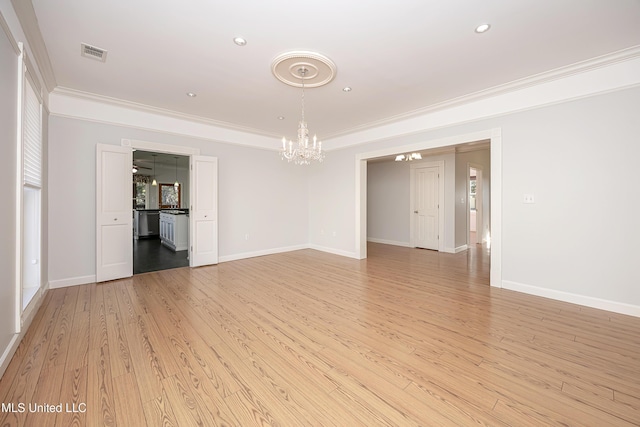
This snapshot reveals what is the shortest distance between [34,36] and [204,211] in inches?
123

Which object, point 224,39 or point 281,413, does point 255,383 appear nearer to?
point 281,413

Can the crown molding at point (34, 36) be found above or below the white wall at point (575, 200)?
above

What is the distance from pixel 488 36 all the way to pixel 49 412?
14.8 ft

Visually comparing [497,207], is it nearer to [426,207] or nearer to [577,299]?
[577,299]

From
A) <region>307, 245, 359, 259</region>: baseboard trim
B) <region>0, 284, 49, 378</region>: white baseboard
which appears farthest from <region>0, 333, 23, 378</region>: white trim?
<region>307, 245, 359, 259</region>: baseboard trim

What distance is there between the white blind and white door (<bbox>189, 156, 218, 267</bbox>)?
207 cm

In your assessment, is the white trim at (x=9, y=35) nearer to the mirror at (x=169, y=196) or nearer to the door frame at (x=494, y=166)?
the door frame at (x=494, y=166)

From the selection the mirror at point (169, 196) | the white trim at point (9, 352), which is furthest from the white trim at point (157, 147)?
the mirror at point (169, 196)

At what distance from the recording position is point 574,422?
4.91 ft

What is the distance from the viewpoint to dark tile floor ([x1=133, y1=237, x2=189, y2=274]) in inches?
199

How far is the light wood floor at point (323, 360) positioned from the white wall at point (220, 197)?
75 cm

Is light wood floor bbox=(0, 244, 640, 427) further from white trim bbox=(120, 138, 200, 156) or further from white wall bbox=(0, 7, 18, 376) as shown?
white trim bbox=(120, 138, 200, 156)

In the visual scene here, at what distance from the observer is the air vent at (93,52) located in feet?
9.12

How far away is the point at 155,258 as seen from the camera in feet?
19.2
